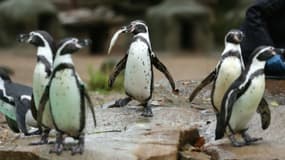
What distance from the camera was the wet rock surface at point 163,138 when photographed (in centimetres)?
391

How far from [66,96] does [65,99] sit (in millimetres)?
16

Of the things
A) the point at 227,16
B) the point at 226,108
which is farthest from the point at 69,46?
the point at 227,16

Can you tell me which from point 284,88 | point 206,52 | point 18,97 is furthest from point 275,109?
point 206,52

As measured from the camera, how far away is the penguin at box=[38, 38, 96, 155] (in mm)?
3771

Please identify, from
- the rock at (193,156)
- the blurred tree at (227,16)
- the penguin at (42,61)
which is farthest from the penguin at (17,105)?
the blurred tree at (227,16)

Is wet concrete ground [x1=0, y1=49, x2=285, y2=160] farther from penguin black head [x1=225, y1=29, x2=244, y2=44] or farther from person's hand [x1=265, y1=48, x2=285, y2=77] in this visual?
penguin black head [x1=225, y1=29, x2=244, y2=44]

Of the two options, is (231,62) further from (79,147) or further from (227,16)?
(227,16)

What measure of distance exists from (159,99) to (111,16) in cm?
934

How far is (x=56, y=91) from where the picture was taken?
12.4ft

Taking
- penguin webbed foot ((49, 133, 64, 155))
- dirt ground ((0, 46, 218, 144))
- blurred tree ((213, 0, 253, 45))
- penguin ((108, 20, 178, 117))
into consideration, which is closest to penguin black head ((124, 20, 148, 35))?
penguin ((108, 20, 178, 117))

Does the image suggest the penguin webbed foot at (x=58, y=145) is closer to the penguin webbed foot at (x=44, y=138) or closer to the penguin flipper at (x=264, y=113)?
the penguin webbed foot at (x=44, y=138)

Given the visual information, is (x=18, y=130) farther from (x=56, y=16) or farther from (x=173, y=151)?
(x=56, y=16)

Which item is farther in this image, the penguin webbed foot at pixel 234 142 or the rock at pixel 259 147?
the penguin webbed foot at pixel 234 142

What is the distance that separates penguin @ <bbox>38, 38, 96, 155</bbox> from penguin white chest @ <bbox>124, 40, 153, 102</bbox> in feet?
2.75
